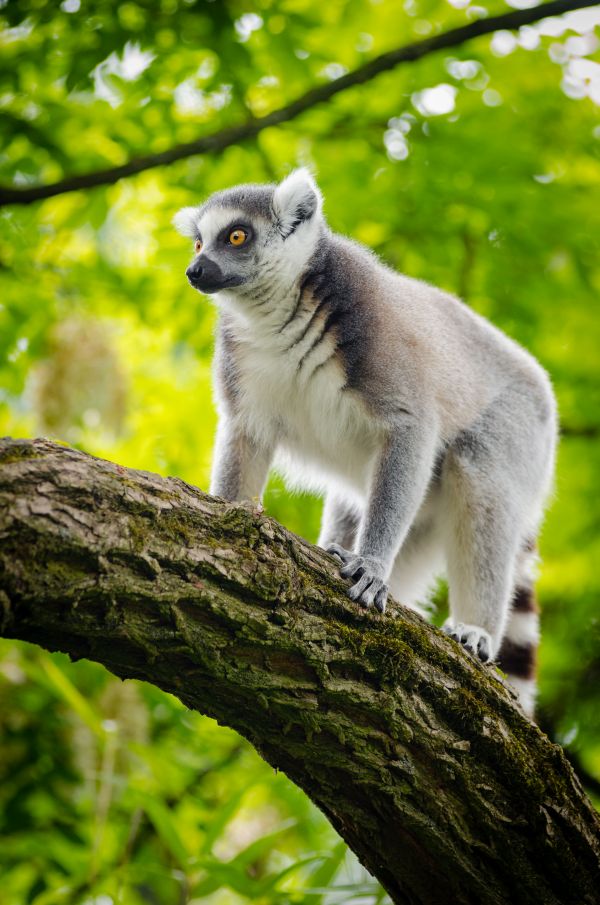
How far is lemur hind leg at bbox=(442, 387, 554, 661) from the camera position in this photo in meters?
4.40

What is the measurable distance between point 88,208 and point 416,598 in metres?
3.13

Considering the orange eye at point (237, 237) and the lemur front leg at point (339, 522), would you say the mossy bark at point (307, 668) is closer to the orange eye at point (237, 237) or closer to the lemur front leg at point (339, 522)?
the lemur front leg at point (339, 522)

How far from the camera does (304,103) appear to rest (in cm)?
512

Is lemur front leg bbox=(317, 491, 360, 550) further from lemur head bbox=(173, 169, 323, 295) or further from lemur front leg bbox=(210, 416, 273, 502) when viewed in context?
lemur head bbox=(173, 169, 323, 295)

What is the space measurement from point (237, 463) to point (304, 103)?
2185mm

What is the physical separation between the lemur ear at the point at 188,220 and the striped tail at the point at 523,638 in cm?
260

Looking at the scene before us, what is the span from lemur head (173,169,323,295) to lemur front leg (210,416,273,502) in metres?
0.72

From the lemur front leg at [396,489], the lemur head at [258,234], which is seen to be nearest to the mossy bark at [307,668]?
the lemur front leg at [396,489]

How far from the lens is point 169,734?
6.24 meters

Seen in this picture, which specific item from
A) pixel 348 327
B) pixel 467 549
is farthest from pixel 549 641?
pixel 348 327

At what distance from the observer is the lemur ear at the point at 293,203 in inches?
181

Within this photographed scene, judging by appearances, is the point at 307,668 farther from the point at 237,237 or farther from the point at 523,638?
the point at 237,237

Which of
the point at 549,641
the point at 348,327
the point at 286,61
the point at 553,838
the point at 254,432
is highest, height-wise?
the point at 286,61

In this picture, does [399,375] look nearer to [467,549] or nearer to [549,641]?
[467,549]
